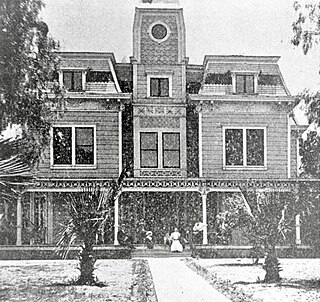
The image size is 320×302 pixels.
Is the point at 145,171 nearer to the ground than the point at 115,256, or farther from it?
farther from it

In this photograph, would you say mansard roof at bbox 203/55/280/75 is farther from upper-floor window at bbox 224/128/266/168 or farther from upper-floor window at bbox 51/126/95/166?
upper-floor window at bbox 51/126/95/166

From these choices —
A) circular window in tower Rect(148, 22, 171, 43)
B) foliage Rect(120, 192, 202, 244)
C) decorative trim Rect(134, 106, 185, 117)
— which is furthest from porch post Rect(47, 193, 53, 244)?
circular window in tower Rect(148, 22, 171, 43)

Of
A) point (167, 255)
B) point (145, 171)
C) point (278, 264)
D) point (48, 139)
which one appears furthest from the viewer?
point (167, 255)

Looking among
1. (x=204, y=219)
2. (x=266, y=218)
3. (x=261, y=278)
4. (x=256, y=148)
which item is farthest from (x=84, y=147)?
(x=261, y=278)

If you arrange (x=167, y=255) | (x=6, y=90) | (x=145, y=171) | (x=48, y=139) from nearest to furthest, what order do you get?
(x=6, y=90) → (x=48, y=139) → (x=145, y=171) → (x=167, y=255)

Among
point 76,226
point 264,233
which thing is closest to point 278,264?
point 264,233

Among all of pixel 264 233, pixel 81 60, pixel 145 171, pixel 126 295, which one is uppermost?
pixel 81 60

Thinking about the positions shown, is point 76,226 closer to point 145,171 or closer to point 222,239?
point 145,171

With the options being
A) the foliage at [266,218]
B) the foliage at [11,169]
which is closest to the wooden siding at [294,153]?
the foliage at [266,218]
